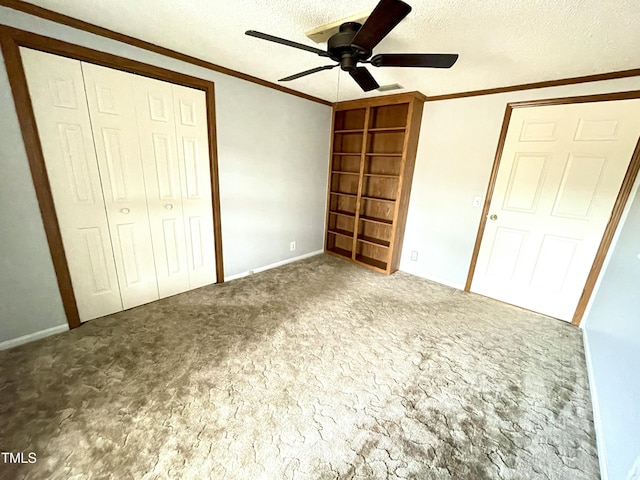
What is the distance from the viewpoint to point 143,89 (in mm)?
2100

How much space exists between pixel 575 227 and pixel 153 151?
12.8 feet

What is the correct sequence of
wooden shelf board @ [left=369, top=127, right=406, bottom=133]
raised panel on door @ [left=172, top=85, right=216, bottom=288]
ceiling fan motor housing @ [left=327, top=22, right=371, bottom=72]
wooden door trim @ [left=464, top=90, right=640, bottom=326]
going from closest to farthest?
ceiling fan motor housing @ [left=327, top=22, right=371, bottom=72], wooden door trim @ [left=464, top=90, right=640, bottom=326], raised panel on door @ [left=172, top=85, right=216, bottom=288], wooden shelf board @ [left=369, top=127, right=406, bottom=133]

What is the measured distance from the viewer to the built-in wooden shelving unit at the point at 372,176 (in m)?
3.18

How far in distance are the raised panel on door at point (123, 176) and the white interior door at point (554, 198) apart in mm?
3482

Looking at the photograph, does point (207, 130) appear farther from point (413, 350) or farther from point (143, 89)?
point (413, 350)

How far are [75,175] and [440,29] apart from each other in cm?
271

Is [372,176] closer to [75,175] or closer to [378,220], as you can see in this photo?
[378,220]

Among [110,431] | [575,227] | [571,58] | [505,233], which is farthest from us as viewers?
[505,233]

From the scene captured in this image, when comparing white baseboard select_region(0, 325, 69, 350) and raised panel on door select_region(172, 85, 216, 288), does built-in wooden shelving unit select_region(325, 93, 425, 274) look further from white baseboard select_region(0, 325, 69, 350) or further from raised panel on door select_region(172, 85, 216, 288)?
white baseboard select_region(0, 325, 69, 350)

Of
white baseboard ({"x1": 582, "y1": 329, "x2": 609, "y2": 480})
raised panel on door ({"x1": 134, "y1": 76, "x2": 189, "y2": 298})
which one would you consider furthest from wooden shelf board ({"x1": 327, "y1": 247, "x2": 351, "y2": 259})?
white baseboard ({"x1": 582, "y1": 329, "x2": 609, "y2": 480})

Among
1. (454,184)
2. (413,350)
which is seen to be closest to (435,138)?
(454,184)

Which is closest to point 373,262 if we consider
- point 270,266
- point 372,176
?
point 372,176

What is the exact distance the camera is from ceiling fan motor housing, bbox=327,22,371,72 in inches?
59.0

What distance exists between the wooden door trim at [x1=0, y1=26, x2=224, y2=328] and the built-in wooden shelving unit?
2.07m
